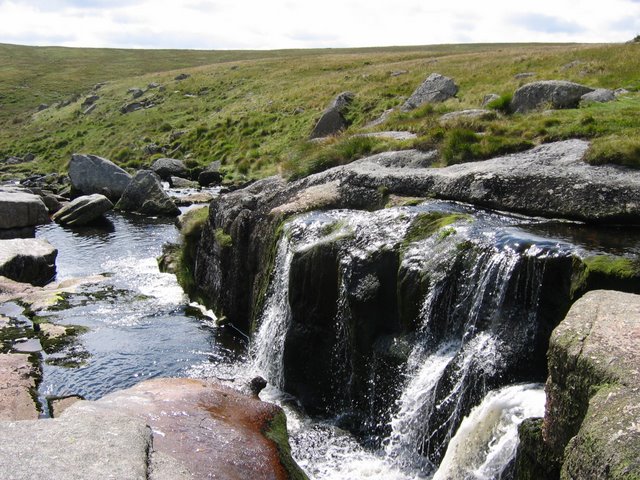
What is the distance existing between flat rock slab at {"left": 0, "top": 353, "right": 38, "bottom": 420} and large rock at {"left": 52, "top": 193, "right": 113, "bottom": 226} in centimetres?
2243

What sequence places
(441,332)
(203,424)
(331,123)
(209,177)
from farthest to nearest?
(209,177) < (331,123) < (441,332) < (203,424)

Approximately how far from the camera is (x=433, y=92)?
38.1 m

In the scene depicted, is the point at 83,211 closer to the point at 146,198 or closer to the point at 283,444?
the point at 146,198

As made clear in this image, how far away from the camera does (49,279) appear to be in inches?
1069

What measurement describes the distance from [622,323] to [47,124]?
310 feet

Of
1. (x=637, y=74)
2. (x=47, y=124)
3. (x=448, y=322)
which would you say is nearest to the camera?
(x=448, y=322)

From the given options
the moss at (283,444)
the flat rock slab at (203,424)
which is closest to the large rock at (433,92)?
the flat rock slab at (203,424)

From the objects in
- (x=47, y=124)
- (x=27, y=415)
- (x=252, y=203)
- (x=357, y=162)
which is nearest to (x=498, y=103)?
(x=357, y=162)

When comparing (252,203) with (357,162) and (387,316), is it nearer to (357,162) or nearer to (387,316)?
(357,162)

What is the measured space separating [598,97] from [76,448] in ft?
75.1

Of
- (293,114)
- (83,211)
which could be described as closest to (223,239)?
(83,211)

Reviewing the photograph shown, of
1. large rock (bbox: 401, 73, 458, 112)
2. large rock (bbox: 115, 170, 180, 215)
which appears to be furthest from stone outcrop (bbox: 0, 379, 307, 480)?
large rock (bbox: 401, 73, 458, 112)

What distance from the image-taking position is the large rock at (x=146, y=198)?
40.2 meters

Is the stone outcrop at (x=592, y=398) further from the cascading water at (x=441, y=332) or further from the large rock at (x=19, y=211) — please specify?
the large rock at (x=19, y=211)
